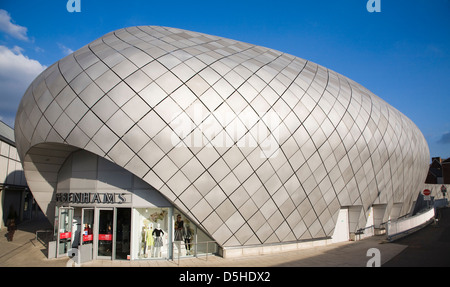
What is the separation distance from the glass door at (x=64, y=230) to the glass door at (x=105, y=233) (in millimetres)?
1981

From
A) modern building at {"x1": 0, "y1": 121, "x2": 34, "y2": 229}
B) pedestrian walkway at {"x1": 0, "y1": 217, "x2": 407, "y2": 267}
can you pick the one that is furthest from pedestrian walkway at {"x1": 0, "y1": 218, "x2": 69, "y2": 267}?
modern building at {"x1": 0, "y1": 121, "x2": 34, "y2": 229}

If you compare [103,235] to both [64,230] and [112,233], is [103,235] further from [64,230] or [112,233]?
[64,230]

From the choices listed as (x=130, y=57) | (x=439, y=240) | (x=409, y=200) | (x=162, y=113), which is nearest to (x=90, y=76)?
(x=130, y=57)

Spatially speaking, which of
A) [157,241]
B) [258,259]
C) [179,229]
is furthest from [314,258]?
[157,241]

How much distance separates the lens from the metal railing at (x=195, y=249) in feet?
48.1

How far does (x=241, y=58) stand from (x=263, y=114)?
397 cm

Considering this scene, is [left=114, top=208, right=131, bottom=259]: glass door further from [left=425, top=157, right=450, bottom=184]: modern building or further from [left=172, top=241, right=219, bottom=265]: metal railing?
[left=425, top=157, right=450, bottom=184]: modern building

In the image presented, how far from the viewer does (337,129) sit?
56.9 feet

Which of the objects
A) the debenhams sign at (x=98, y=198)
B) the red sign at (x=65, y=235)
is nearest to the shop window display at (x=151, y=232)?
the debenhams sign at (x=98, y=198)

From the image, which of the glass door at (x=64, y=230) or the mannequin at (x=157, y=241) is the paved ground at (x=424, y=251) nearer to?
the mannequin at (x=157, y=241)

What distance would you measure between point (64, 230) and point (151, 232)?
16.0ft

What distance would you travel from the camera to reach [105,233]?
1452 centimetres
